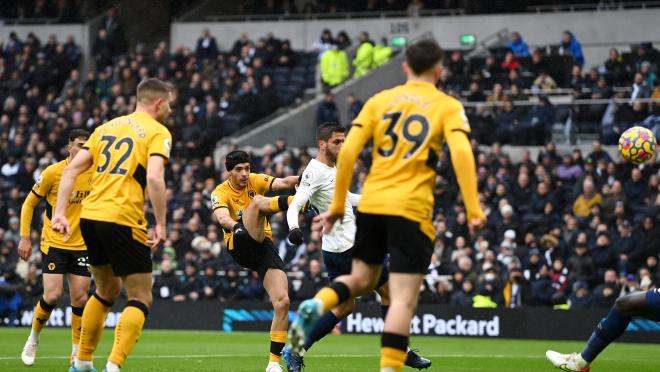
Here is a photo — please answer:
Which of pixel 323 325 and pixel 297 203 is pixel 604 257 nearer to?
pixel 323 325

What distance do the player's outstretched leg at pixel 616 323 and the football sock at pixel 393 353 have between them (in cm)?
342

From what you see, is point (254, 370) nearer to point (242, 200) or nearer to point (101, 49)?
point (242, 200)

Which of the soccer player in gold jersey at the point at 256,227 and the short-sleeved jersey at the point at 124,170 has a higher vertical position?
the short-sleeved jersey at the point at 124,170

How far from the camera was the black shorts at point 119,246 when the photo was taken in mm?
9906

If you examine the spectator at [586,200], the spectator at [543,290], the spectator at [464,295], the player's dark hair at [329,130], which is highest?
the player's dark hair at [329,130]

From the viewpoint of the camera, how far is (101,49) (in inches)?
1454

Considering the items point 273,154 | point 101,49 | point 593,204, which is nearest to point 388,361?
point 593,204

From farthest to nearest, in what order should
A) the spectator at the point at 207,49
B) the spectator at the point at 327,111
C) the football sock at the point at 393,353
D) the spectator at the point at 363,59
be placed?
1. the spectator at the point at 207,49
2. the spectator at the point at 363,59
3. the spectator at the point at 327,111
4. the football sock at the point at 393,353

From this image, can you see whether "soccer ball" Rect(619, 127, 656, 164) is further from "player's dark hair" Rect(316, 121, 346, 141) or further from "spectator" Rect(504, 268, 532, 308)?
"spectator" Rect(504, 268, 532, 308)

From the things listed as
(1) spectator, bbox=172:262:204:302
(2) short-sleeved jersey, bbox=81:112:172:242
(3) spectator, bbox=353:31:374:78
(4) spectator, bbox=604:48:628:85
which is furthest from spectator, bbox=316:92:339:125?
(2) short-sleeved jersey, bbox=81:112:172:242

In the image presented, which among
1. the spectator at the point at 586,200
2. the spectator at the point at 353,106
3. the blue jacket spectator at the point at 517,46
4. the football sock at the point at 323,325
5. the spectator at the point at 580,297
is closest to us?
the football sock at the point at 323,325

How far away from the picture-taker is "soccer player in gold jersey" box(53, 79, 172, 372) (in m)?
9.87

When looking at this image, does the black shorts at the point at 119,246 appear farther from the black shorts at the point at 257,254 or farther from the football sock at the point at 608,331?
the football sock at the point at 608,331

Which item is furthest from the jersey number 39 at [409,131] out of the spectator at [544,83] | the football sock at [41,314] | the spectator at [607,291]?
the spectator at [544,83]
